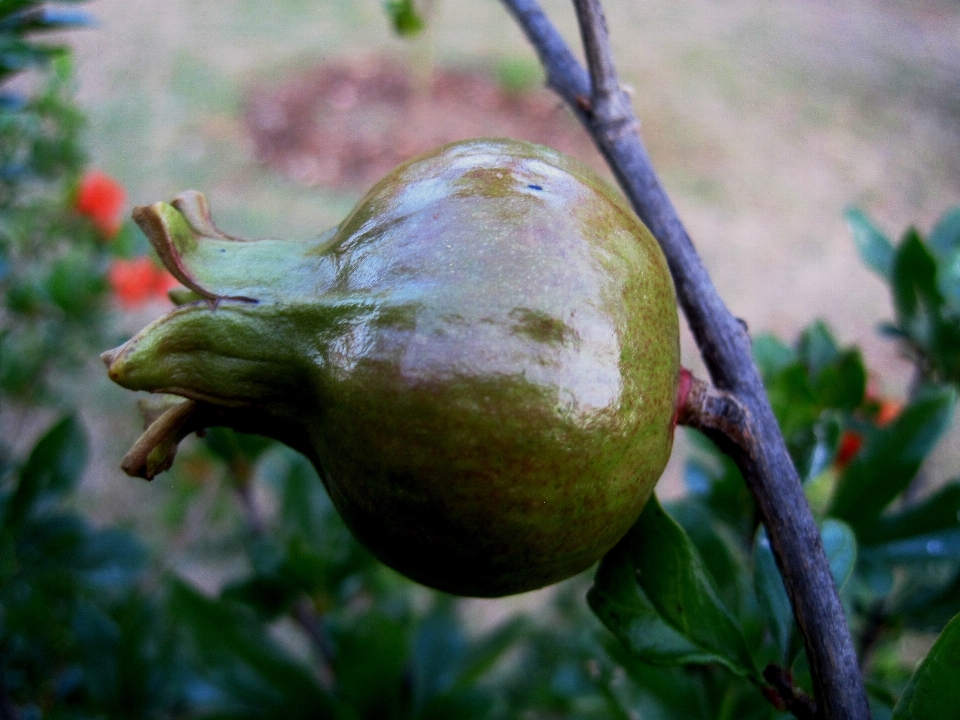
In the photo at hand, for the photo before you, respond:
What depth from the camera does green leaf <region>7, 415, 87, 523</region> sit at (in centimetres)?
146

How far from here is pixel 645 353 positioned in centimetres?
76

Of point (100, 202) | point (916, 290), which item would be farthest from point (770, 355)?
point (100, 202)

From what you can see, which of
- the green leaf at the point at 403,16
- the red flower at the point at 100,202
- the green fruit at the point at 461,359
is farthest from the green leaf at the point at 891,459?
the red flower at the point at 100,202

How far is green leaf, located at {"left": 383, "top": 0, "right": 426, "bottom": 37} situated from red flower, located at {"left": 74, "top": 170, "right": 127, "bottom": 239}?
1279 mm

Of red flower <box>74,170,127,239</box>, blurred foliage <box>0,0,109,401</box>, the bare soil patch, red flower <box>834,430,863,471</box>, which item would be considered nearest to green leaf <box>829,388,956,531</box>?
red flower <box>834,430,863,471</box>

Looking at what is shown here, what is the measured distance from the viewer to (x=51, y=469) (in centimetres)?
150

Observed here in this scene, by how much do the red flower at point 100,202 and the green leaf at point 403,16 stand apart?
1.28 m

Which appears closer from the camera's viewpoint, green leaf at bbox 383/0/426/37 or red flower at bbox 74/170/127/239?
green leaf at bbox 383/0/426/37

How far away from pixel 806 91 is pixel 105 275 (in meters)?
5.66

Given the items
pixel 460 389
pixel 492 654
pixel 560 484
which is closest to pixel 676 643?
pixel 560 484

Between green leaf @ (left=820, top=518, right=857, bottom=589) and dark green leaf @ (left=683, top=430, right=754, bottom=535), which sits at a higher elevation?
green leaf @ (left=820, top=518, right=857, bottom=589)

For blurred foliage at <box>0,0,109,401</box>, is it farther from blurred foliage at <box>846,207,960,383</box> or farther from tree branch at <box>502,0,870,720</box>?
blurred foliage at <box>846,207,960,383</box>

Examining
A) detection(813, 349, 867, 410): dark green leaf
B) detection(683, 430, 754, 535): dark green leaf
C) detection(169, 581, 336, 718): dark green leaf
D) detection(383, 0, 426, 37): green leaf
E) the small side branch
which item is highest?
detection(383, 0, 426, 37): green leaf

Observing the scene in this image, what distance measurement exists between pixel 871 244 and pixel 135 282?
1.87 m
